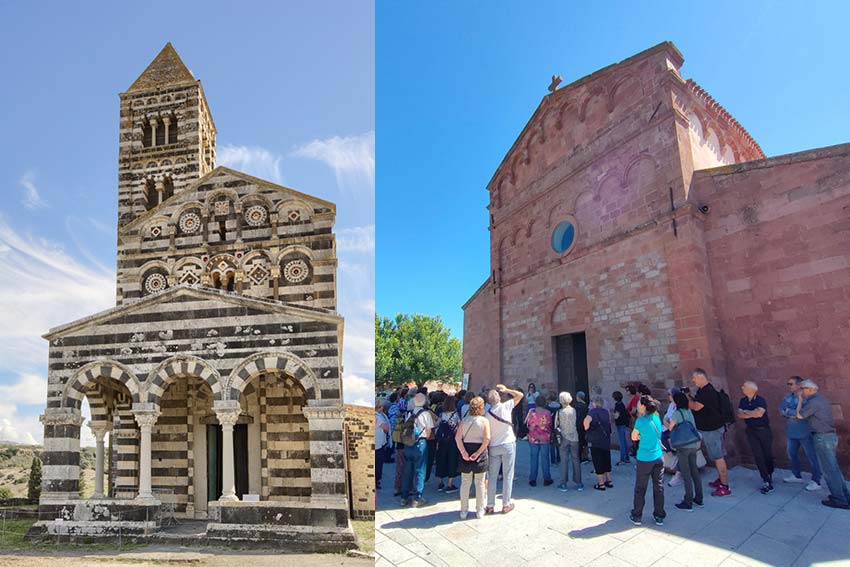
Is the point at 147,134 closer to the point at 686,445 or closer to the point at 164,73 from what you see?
the point at 164,73

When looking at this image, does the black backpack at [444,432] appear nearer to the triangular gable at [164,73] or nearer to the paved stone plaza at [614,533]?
the paved stone plaza at [614,533]

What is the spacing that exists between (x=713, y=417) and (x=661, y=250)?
15.8 ft

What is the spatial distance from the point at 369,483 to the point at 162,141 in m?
12.6

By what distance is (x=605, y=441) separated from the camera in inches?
286

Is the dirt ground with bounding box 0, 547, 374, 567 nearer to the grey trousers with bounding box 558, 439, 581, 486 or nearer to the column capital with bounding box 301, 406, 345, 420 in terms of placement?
the column capital with bounding box 301, 406, 345, 420

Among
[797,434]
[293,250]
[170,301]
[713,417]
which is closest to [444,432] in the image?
[713,417]

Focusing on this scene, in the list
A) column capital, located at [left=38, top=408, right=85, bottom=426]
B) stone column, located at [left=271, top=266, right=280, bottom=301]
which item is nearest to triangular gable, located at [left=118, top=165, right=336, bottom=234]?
stone column, located at [left=271, top=266, right=280, bottom=301]

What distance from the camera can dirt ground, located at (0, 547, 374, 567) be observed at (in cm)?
735

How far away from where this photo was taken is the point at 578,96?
46.4 ft

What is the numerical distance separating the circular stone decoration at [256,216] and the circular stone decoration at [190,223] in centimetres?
130

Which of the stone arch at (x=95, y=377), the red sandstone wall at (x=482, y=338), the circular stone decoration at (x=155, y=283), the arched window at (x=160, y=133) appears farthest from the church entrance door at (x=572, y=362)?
the arched window at (x=160, y=133)

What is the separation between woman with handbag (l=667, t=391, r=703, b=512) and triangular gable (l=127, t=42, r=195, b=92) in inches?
681

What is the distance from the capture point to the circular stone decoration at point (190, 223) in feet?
43.1

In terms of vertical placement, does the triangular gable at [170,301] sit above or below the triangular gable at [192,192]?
below
